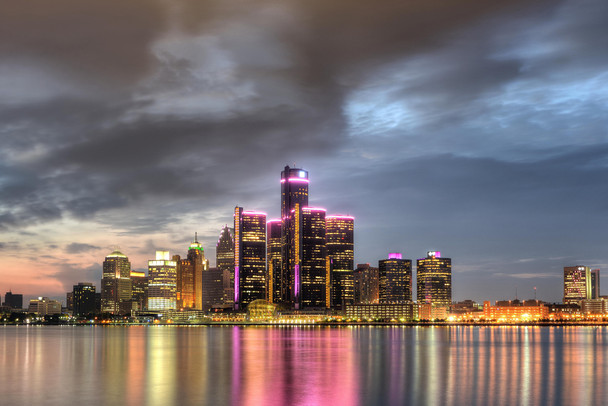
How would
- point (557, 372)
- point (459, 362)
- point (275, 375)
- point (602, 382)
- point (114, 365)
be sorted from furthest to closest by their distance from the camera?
1. point (459, 362)
2. point (114, 365)
3. point (557, 372)
4. point (275, 375)
5. point (602, 382)

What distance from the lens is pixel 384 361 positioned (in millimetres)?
91688

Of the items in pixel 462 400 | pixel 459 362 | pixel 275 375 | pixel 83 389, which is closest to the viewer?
pixel 462 400

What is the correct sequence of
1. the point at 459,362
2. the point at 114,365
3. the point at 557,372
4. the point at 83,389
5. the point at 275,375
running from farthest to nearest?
the point at 459,362 < the point at 114,365 < the point at 557,372 < the point at 275,375 < the point at 83,389

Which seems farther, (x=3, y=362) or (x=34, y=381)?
(x=3, y=362)

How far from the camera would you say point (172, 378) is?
68938 mm

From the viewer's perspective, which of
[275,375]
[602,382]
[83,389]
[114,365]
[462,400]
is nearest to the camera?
[462,400]

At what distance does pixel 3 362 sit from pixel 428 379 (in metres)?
58.1

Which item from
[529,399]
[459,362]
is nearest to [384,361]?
[459,362]

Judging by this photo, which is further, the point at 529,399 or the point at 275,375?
the point at 275,375

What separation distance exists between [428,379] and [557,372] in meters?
18.6

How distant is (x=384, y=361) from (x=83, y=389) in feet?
142

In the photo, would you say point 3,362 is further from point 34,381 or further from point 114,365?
point 34,381

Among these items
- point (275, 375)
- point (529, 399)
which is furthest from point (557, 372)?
point (275, 375)

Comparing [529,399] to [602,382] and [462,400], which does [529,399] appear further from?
[602,382]
